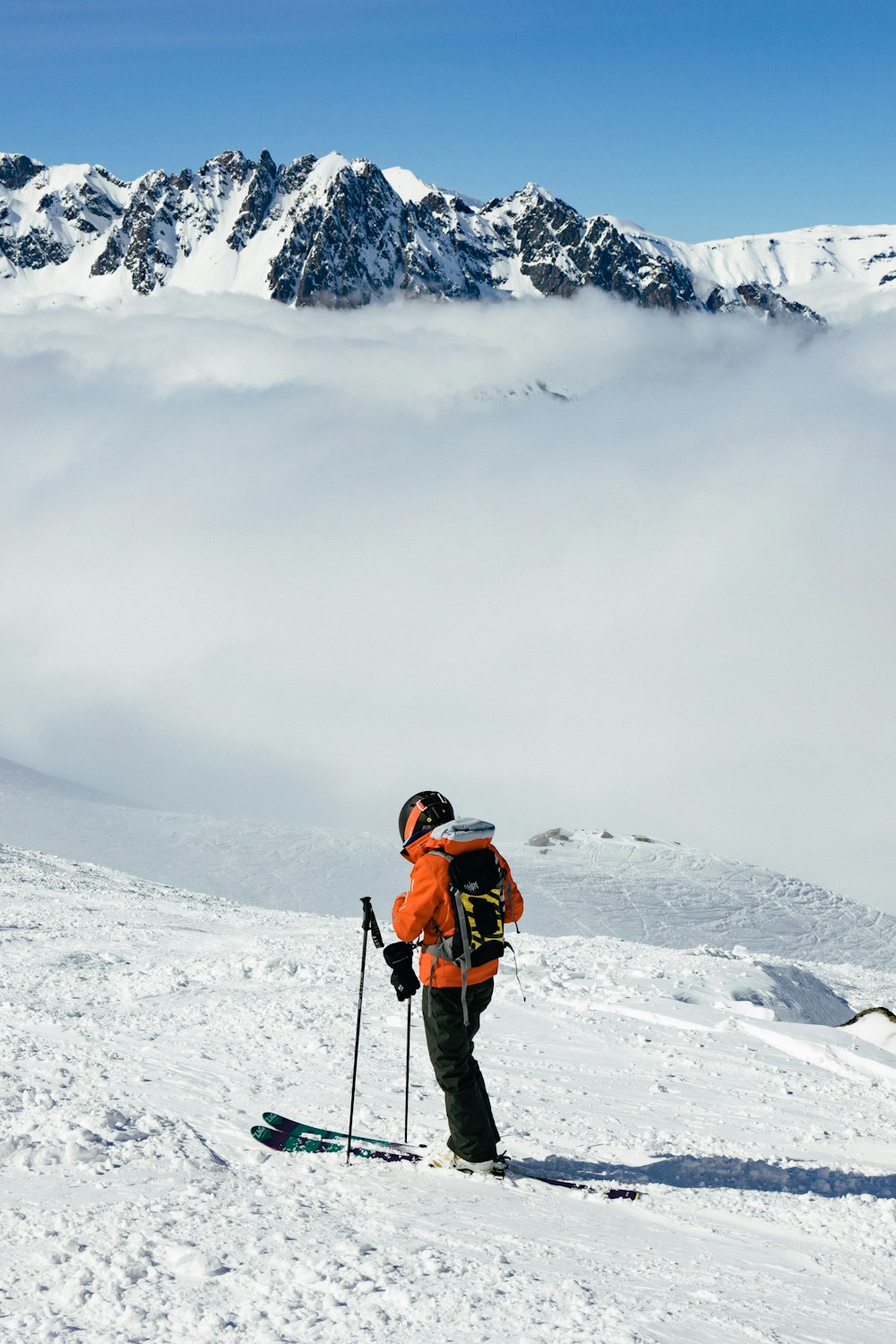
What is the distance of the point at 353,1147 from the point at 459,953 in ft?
4.40

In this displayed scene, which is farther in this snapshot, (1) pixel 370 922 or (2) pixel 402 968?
(1) pixel 370 922

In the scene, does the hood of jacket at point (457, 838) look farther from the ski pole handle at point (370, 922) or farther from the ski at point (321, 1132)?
the ski at point (321, 1132)

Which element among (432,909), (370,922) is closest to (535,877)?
(370,922)

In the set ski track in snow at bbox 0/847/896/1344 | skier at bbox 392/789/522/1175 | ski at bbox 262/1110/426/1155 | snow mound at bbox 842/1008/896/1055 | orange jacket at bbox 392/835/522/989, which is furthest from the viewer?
snow mound at bbox 842/1008/896/1055

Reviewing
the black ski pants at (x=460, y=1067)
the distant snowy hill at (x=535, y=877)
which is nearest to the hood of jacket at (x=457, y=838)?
the black ski pants at (x=460, y=1067)

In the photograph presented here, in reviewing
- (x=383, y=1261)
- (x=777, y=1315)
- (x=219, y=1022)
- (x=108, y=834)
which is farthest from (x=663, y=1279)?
(x=108, y=834)

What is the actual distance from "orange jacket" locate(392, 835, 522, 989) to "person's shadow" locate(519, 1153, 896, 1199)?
117 cm

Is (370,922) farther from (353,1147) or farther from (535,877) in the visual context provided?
(535,877)

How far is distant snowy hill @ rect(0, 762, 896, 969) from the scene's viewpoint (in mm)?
34062

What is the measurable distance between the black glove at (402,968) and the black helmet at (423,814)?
59cm

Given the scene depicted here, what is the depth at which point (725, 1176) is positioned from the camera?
610 cm

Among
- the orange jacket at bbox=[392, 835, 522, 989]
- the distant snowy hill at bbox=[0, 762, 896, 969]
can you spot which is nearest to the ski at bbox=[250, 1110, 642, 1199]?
the orange jacket at bbox=[392, 835, 522, 989]

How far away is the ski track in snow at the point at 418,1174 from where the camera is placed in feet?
13.2

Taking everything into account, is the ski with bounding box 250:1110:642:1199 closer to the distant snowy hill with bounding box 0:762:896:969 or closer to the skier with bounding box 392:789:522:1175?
the skier with bounding box 392:789:522:1175
